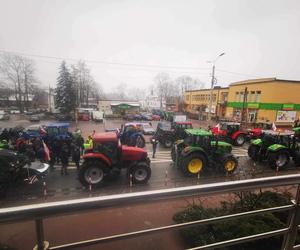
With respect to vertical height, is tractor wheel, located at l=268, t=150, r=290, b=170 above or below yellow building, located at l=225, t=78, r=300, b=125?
below

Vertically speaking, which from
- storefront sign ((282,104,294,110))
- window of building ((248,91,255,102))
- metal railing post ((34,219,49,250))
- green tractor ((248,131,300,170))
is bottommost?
green tractor ((248,131,300,170))

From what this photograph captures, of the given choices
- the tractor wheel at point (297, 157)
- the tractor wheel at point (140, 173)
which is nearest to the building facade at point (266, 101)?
the tractor wheel at point (297, 157)

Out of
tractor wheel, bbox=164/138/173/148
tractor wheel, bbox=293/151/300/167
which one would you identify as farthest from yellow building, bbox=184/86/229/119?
tractor wheel, bbox=293/151/300/167

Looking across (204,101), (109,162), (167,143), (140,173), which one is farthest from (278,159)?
(204,101)

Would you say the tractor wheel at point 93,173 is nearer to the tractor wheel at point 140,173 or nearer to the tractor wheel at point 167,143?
the tractor wheel at point 140,173

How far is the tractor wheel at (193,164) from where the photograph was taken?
9.09 metres

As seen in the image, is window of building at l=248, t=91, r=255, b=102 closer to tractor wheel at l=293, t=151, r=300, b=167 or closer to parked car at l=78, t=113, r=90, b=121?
tractor wheel at l=293, t=151, r=300, b=167

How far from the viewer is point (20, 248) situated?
143 inches

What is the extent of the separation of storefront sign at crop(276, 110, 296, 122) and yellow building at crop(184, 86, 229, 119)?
1186 centimetres

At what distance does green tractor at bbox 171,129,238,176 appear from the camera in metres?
9.20

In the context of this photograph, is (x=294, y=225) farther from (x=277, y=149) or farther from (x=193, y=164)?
(x=277, y=149)

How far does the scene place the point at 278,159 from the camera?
34.0ft

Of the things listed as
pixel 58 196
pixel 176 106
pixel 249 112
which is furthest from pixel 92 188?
pixel 176 106

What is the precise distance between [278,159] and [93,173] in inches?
382
